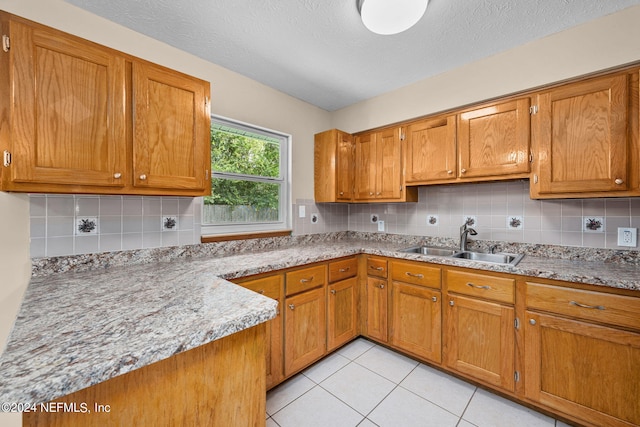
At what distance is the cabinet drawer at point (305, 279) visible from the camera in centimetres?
190

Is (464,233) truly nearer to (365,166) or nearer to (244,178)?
(365,166)

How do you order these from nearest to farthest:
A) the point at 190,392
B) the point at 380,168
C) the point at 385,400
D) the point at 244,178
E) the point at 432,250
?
1. the point at 190,392
2. the point at 385,400
3. the point at 244,178
4. the point at 432,250
5. the point at 380,168

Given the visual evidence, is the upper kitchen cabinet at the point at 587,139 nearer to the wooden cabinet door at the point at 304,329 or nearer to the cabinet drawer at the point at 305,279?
the cabinet drawer at the point at 305,279

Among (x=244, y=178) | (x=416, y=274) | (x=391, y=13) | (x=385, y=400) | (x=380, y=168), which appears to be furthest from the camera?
(x=380, y=168)

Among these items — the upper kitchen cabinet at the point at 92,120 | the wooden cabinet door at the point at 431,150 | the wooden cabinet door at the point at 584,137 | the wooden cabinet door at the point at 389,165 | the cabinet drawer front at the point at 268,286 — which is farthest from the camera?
the wooden cabinet door at the point at 389,165

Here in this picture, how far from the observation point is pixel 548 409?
156 centimetres

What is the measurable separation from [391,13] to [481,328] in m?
2.04

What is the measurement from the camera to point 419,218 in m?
2.71

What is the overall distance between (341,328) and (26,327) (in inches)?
77.1

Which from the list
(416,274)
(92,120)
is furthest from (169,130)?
→ (416,274)

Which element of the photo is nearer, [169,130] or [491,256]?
[169,130]

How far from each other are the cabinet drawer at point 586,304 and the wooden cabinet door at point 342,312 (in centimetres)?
127

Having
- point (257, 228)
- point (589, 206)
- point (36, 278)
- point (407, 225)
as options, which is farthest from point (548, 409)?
point (36, 278)

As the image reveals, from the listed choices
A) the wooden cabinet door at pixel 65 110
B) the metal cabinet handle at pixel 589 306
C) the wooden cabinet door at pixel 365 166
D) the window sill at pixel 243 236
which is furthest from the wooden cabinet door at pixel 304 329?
the metal cabinet handle at pixel 589 306
